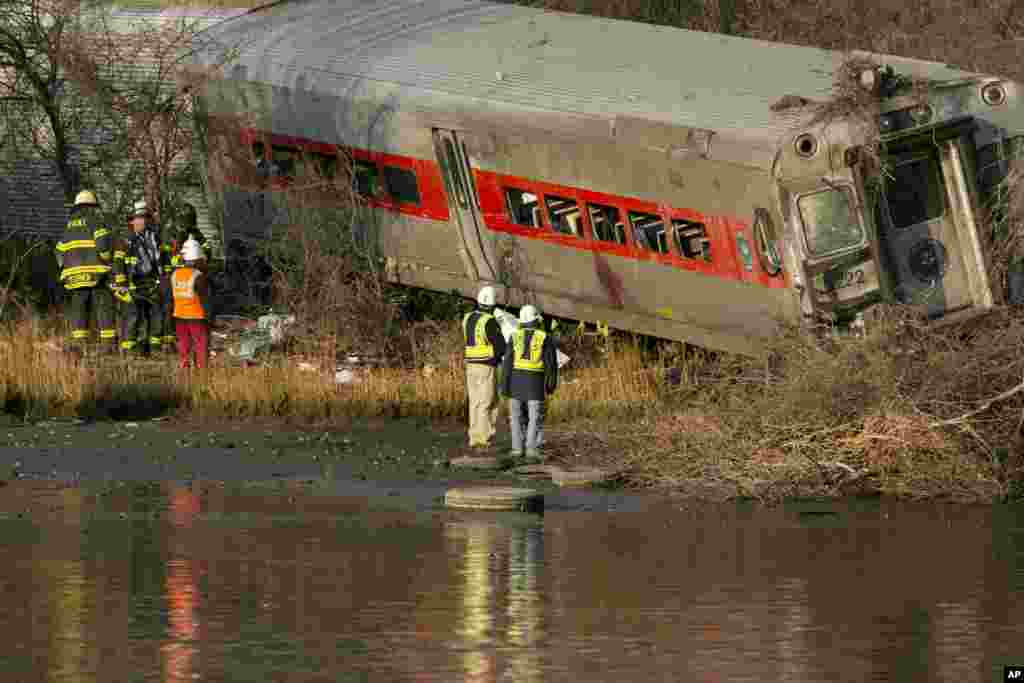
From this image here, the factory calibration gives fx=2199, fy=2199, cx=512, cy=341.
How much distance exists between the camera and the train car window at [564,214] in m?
22.1

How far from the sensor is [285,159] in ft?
82.2

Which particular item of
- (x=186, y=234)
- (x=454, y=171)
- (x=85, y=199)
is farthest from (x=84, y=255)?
(x=454, y=171)

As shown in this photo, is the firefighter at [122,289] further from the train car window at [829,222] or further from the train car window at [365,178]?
the train car window at [829,222]

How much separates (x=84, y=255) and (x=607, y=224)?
19.7ft

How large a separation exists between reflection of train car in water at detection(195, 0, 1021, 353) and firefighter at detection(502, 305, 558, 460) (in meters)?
2.27

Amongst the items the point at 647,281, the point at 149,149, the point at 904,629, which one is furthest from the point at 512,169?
the point at 904,629

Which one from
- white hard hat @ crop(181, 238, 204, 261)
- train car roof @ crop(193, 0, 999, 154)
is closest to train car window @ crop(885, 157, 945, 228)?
train car roof @ crop(193, 0, 999, 154)

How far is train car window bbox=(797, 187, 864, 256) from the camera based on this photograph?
19797 millimetres

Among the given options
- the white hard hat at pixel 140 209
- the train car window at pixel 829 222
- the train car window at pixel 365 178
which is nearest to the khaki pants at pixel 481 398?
the train car window at pixel 829 222

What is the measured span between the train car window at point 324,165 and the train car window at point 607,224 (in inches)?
148

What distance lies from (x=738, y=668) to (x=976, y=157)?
394 inches

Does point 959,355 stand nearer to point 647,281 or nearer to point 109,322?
point 647,281

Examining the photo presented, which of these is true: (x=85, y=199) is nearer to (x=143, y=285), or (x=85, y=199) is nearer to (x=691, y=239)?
(x=143, y=285)

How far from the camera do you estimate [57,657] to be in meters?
11.1
